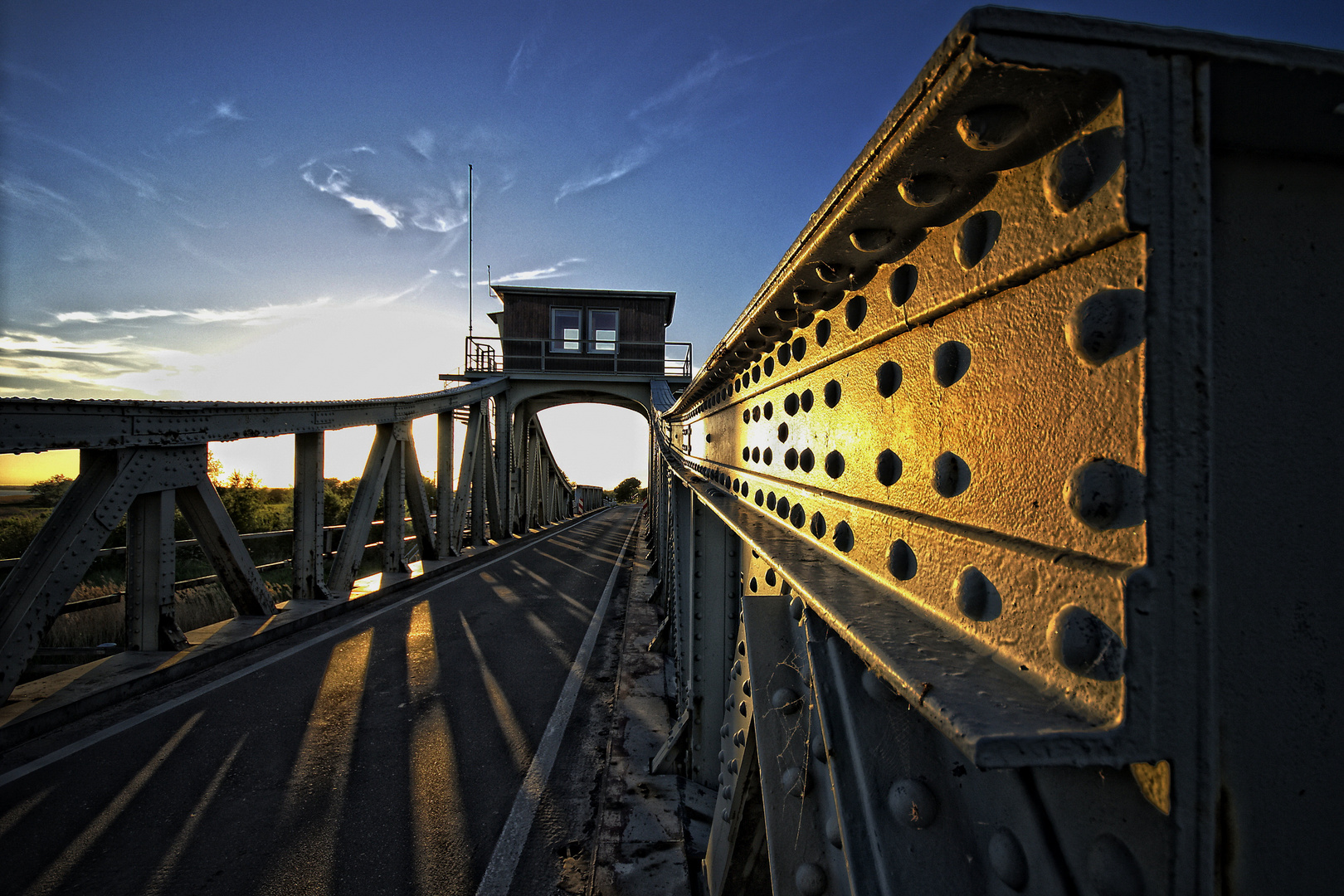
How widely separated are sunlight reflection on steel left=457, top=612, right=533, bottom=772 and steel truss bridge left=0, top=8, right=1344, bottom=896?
316cm

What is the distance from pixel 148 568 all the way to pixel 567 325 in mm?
17360

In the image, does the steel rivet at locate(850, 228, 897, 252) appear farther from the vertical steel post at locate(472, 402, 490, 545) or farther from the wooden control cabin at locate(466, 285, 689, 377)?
the wooden control cabin at locate(466, 285, 689, 377)

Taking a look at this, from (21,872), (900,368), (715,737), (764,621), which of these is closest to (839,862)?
(764,621)

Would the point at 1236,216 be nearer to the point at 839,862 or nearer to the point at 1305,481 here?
the point at 1305,481

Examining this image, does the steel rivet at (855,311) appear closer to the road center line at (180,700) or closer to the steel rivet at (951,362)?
the steel rivet at (951,362)

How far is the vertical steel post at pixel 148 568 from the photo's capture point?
541cm

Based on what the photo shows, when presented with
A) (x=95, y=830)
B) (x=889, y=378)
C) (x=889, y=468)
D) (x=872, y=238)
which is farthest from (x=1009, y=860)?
(x=95, y=830)

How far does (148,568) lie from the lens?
17.9 ft

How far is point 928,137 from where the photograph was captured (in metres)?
0.84

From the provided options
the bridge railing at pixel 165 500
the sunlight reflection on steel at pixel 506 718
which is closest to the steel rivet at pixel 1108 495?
the sunlight reflection on steel at pixel 506 718

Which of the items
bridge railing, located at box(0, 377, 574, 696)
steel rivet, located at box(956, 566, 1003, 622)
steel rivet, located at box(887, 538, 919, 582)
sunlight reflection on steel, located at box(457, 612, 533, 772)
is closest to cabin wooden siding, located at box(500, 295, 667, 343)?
bridge railing, located at box(0, 377, 574, 696)

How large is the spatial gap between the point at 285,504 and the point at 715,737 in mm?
22114

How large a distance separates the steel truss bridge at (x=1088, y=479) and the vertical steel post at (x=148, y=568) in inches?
261

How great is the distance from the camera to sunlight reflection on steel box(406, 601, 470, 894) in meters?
2.88
